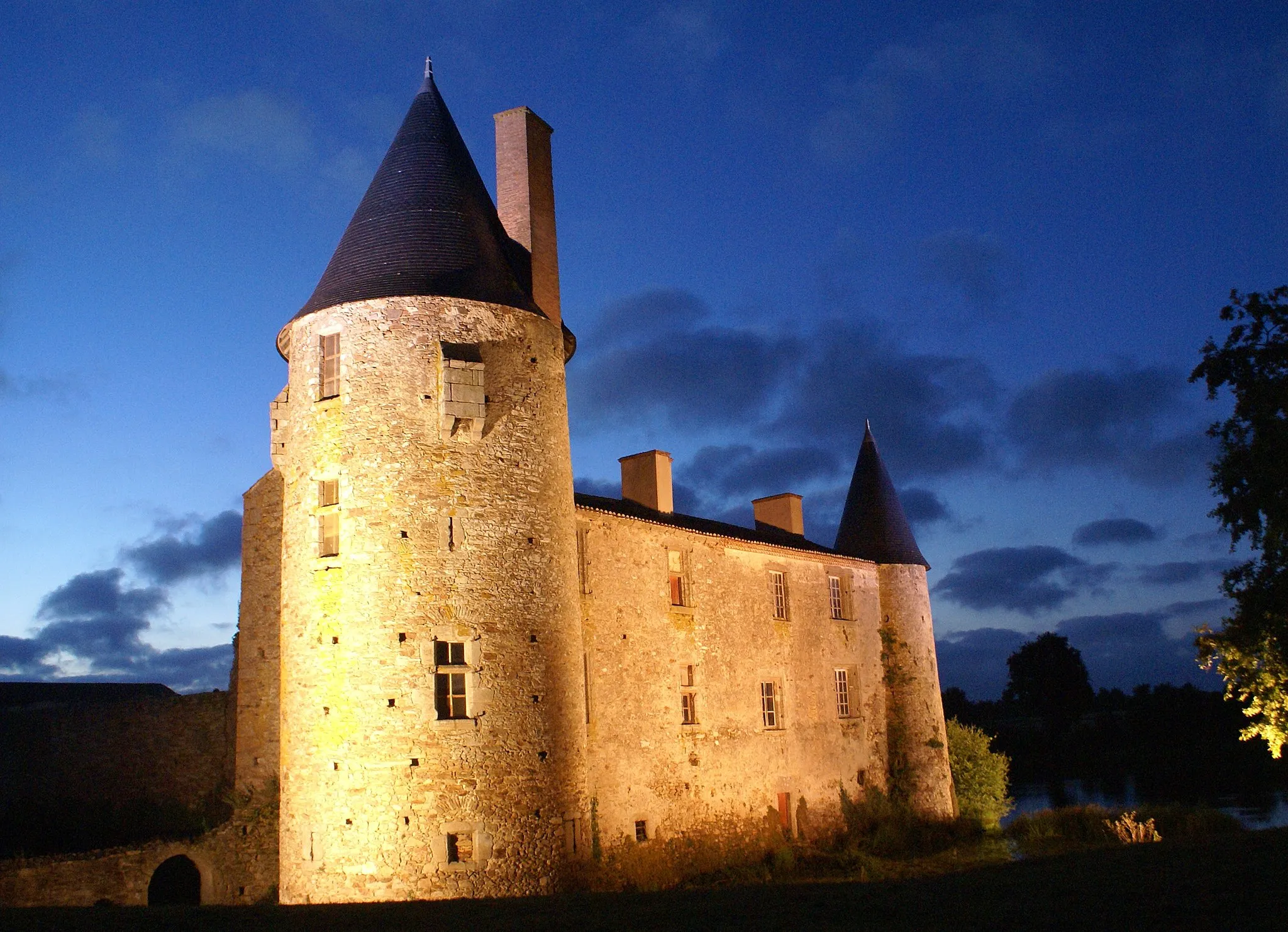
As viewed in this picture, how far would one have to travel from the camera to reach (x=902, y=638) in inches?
1193

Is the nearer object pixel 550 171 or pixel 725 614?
pixel 550 171

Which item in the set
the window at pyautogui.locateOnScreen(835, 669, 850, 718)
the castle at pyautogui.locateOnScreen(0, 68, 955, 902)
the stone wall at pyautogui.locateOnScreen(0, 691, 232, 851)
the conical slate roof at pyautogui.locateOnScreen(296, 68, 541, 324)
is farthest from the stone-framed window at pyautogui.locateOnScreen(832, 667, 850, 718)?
the stone wall at pyautogui.locateOnScreen(0, 691, 232, 851)

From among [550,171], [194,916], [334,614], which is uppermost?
[550,171]

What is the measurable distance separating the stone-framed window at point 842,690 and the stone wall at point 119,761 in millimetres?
15043

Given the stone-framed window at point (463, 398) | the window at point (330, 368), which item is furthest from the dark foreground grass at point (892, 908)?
the window at point (330, 368)

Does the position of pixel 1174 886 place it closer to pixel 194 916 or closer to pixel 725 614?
pixel 194 916

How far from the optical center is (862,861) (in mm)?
23609

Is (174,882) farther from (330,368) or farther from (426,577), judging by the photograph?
(330,368)

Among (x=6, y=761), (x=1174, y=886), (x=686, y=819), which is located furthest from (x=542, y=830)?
(x=6, y=761)

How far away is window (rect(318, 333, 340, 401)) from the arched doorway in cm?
958

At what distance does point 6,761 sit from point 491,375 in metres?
12.7

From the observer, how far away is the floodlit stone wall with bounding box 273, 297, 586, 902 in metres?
14.9

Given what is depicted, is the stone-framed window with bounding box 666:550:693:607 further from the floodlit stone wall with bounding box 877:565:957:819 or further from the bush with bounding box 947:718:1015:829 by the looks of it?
the bush with bounding box 947:718:1015:829

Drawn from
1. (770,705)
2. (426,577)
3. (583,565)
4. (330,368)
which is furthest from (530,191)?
(770,705)
